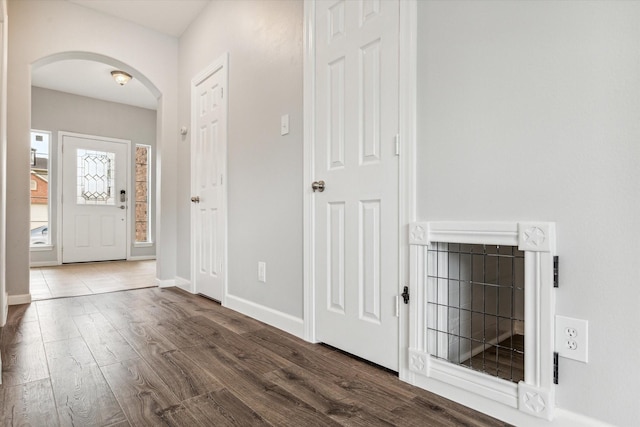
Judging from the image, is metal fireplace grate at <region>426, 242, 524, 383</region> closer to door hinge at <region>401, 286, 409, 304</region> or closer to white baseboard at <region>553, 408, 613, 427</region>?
door hinge at <region>401, 286, 409, 304</region>

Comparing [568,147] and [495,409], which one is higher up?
[568,147]

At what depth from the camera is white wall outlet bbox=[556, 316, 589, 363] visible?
105cm

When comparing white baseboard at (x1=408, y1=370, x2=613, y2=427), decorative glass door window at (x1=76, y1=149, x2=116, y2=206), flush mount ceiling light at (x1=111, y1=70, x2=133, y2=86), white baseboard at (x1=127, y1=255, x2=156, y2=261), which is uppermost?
flush mount ceiling light at (x1=111, y1=70, x2=133, y2=86)

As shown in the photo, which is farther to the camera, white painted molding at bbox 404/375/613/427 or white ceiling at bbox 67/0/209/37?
white ceiling at bbox 67/0/209/37

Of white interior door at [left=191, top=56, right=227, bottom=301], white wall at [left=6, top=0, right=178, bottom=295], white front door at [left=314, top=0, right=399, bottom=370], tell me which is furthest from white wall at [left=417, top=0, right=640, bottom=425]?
white wall at [left=6, top=0, right=178, bottom=295]

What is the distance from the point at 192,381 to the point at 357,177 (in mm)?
1181

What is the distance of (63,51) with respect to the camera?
3.21m

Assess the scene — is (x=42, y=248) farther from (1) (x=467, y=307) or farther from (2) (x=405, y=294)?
(1) (x=467, y=307)

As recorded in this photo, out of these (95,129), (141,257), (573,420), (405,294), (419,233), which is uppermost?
(95,129)

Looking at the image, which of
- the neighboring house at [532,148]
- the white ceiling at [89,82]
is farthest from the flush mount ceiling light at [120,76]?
the neighboring house at [532,148]

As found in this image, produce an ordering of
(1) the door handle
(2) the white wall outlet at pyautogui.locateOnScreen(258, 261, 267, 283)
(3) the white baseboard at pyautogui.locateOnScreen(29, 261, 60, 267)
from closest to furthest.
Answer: (1) the door handle < (2) the white wall outlet at pyautogui.locateOnScreen(258, 261, 267, 283) < (3) the white baseboard at pyautogui.locateOnScreen(29, 261, 60, 267)

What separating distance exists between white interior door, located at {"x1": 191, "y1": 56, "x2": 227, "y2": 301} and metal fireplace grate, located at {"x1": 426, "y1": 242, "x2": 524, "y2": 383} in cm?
189

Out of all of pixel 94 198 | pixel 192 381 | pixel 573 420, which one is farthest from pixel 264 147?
pixel 94 198

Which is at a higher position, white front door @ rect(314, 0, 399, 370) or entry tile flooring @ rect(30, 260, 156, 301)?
white front door @ rect(314, 0, 399, 370)
